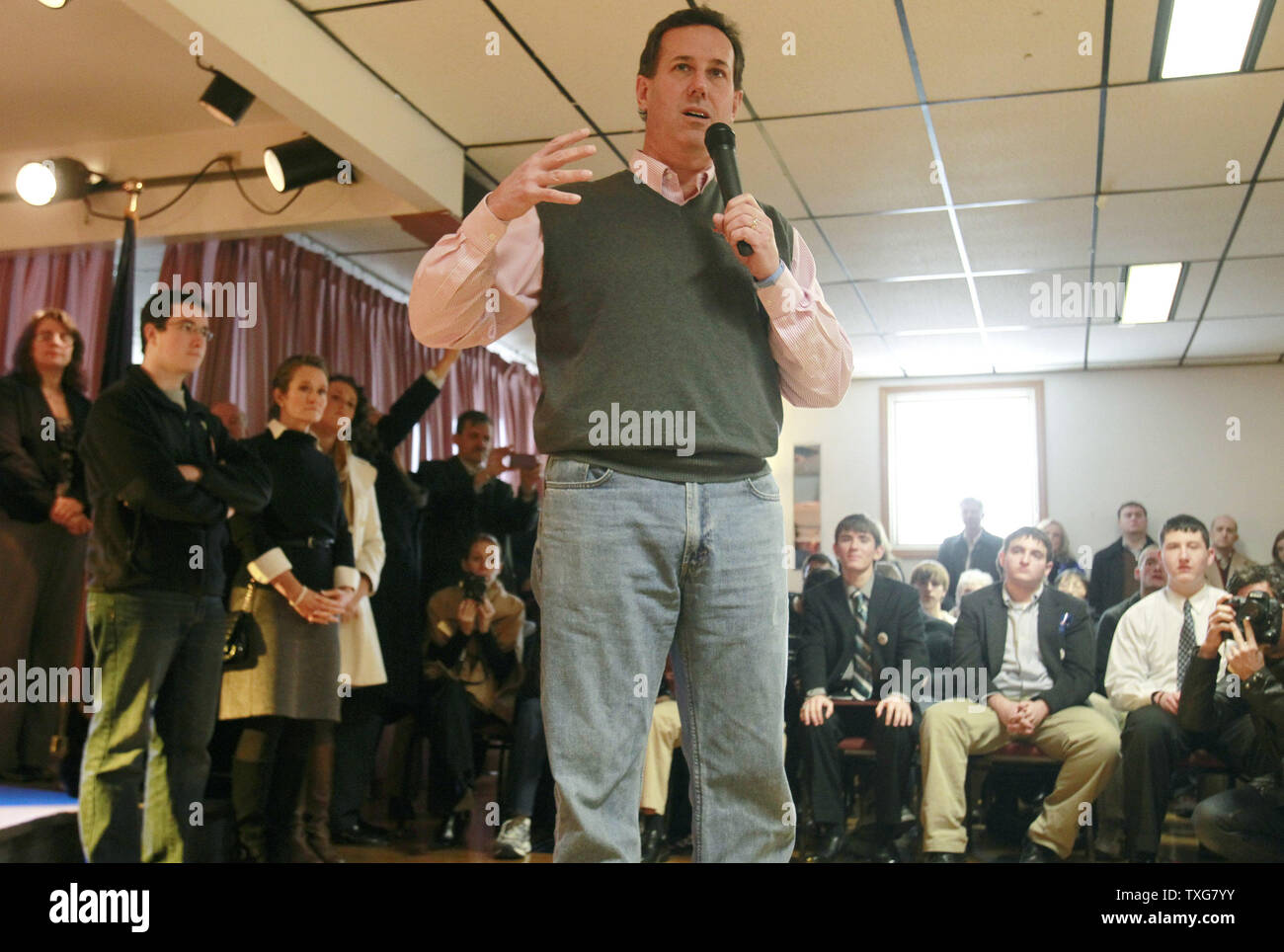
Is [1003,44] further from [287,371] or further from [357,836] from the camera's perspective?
[357,836]

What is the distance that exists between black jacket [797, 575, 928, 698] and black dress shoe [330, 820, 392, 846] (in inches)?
51.9

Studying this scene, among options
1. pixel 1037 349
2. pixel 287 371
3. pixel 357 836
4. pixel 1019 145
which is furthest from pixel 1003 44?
pixel 1037 349

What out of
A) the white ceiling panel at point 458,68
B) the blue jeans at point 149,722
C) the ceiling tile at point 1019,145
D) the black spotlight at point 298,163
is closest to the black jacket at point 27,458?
the blue jeans at point 149,722

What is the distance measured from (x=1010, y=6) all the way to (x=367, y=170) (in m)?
2.03

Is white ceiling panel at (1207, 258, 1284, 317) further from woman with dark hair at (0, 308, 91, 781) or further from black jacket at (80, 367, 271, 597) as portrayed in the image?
woman with dark hair at (0, 308, 91, 781)

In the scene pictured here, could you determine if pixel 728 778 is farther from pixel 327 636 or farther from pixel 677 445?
pixel 327 636

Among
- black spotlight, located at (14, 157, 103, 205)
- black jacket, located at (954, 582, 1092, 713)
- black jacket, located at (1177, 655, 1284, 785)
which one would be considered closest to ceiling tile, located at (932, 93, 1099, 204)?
black jacket, located at (954, 582, 1092, 713)

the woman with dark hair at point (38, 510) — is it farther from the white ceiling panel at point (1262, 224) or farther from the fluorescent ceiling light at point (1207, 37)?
the white ceiling panel at point (1262, 224)

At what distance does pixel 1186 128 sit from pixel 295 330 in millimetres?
3388

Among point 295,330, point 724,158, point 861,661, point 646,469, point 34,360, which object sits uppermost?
point 295,330

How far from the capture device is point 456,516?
12.2ft

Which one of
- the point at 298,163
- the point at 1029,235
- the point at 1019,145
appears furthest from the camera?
the point at 1029,235

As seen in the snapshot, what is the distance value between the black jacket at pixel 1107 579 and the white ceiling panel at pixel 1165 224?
217 cm

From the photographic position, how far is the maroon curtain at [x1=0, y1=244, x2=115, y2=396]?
4129 millimetres
